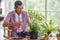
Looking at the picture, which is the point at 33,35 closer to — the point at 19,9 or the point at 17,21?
the point at 17,21

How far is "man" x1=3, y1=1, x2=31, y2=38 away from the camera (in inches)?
131

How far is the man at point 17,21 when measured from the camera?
332 centimetres

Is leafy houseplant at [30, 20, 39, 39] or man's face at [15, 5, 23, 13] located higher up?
man's face at [15, 5, 23, 13]

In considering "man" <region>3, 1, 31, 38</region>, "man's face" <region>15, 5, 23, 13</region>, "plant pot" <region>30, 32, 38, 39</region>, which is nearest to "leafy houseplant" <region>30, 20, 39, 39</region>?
"plant pot" <region>30, 32, 38, 39</region>

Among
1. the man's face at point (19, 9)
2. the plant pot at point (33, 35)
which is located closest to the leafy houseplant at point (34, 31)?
the plant pot at point (33, 35)

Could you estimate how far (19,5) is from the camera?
3.47 m

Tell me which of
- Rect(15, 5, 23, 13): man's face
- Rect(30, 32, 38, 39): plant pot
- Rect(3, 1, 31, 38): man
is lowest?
Rect(30, 32, 38, 39): plant pot

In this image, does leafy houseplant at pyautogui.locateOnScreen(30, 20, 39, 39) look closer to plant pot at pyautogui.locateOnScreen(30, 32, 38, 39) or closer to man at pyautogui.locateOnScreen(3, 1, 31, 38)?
plant pot at pyautogui.locateOnScreen(30, 32, 38, 39)

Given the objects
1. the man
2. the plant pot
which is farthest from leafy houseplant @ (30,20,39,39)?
the man

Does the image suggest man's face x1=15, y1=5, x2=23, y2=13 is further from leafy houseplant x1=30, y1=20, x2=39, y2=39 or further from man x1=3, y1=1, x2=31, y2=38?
leafy houseplant x1=30, y1=20, x2=39, y2=39

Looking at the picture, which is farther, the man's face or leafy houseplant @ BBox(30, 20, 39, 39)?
the man's face

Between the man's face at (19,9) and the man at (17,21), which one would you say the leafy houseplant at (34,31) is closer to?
the man at (17,21)

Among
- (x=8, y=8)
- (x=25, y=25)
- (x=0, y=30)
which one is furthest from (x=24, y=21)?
(x=8, y=8)

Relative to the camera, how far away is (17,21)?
3.55 meters
